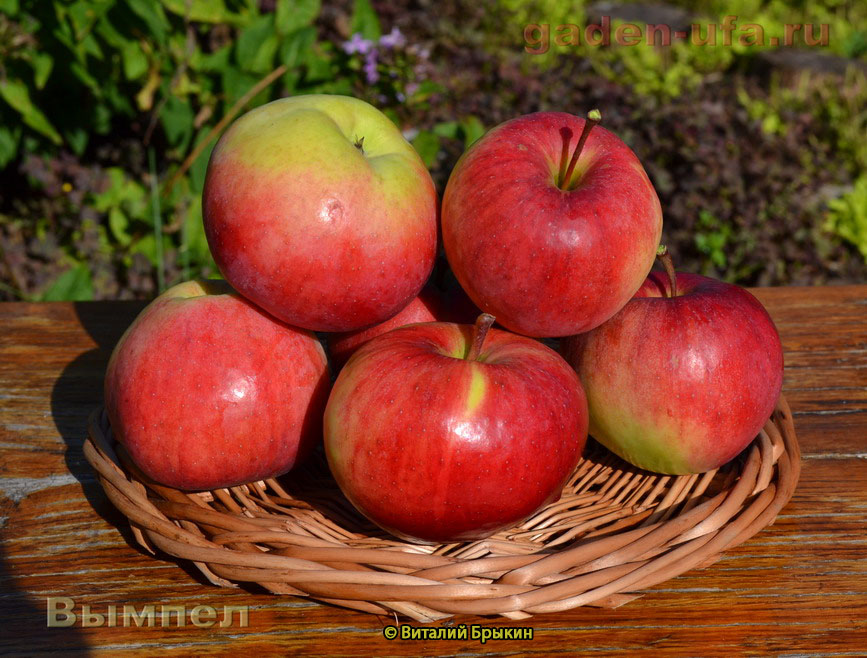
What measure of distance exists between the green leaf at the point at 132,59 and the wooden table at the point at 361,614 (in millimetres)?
971

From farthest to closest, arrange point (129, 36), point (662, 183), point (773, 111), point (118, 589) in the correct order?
point (773, 111), point (662, 183), point (129, 36), point (118, 589)

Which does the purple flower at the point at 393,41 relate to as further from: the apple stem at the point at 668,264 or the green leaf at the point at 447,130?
the apple stem at the point at 668,264

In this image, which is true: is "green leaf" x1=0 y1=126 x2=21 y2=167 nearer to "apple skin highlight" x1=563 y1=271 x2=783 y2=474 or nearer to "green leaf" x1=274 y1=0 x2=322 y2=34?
"green leaf" x1=274 y1=0 x2=322 y2=34

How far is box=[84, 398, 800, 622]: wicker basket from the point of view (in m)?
0.91

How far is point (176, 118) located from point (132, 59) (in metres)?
0.19

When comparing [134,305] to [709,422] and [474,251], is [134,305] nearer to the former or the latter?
[474,251]

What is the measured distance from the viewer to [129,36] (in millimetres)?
2059

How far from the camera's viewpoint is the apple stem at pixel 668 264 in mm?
1198

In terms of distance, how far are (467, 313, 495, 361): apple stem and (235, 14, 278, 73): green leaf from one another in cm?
129

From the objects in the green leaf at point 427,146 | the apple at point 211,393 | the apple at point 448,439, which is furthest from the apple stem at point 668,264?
the green leaf at point 427,146

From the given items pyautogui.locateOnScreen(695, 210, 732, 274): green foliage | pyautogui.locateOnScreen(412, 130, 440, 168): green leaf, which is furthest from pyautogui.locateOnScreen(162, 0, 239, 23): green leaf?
pyautogui.locateOnScreen(695, 210, 732, 274): green foliage

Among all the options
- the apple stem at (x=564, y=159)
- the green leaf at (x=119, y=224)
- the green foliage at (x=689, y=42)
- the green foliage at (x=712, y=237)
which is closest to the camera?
the apple stem at (x=564, y=159)

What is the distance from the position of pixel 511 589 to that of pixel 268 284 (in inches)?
18.5

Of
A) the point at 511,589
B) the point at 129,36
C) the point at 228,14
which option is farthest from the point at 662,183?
the point at 511,589
